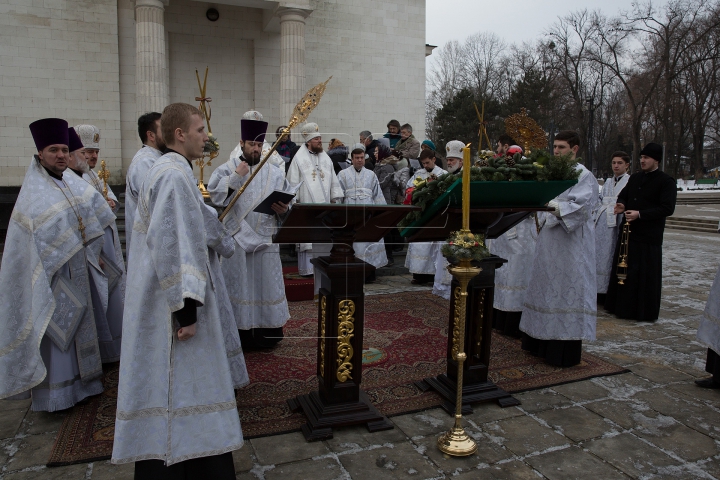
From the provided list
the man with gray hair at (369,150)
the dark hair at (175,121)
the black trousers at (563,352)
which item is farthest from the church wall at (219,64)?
the dark hair at (175,121)

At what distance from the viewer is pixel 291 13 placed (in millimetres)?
13867

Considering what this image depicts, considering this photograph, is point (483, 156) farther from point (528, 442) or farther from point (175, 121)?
point (175, 121)

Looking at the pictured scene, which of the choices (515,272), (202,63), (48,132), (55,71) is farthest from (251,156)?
(202,63)

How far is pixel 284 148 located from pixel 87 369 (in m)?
5.01

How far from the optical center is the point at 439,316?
21.7ft

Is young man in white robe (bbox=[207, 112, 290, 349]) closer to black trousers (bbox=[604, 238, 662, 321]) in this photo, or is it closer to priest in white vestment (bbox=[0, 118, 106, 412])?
priest in white vestment (bbox=[0, 118, 106, 412])

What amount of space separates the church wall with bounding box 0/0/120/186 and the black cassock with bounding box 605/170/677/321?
12.1 m

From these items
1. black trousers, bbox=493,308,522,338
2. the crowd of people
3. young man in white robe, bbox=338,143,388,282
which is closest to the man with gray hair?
young man in white robe, bbox=338,143,388,282

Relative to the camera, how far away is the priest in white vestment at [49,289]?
11.9 feet

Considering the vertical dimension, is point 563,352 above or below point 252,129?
below

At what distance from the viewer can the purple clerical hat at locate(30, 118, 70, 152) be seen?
12.4 ft

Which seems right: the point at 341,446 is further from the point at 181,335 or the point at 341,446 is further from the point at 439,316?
the point at 439,316

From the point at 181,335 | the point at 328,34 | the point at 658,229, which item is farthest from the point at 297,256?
the point at 328,34

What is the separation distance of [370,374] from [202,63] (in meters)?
12.6
